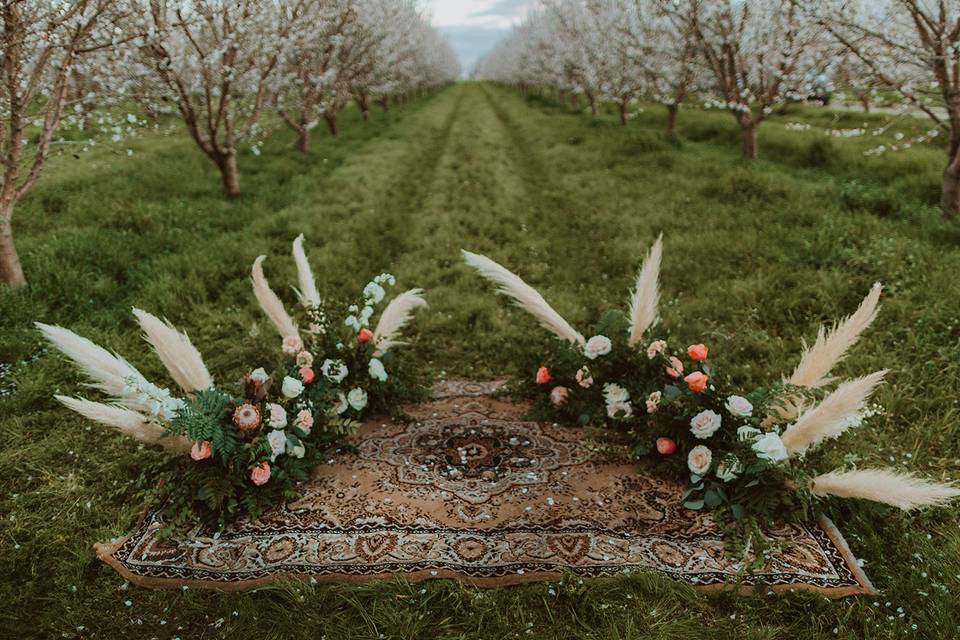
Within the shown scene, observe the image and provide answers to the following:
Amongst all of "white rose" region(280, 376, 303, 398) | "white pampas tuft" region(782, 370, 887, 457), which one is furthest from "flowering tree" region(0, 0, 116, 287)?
"white pampas tuft" region(782, 370, 887, 457)

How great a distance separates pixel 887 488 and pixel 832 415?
1.42 ft

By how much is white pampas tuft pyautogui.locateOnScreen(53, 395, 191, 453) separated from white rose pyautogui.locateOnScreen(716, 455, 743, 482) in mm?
3326

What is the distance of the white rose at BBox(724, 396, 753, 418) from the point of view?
3469 millimetres

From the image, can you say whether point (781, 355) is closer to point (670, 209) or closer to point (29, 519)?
point (670, 209)

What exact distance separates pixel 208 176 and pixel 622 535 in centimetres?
1132

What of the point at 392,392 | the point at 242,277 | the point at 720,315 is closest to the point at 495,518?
the point at 392,392

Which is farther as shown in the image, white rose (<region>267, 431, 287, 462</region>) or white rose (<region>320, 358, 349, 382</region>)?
white rose (<region>320, 358, 349, 382</region>)

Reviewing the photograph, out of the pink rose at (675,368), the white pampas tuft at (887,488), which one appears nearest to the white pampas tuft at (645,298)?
the pink rose at (675,368)

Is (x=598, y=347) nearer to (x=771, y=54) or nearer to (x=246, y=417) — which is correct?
(x=246, y=417)

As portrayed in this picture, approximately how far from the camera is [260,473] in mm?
3443

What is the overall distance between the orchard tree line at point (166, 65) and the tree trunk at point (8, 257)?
12 millimetres

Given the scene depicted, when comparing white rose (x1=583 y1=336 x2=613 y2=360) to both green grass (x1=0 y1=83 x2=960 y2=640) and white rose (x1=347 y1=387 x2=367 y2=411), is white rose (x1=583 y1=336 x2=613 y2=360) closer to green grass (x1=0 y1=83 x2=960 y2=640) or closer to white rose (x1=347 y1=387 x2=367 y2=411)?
green grass (x1=0 y1=83 x2=960 y2=640)

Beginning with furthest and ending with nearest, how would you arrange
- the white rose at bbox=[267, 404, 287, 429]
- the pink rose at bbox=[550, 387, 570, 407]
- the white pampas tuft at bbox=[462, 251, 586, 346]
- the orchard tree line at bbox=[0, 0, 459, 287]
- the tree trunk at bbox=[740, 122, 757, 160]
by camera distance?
the tree trunk at bbox=[740, 122, 757, 160], the orchard tree line at bbox=[0, 0, 459, 287], the pink rose at bbox=[550, 387, 570, 407], the white pampas tuft at bbox=[462, 251, 586, 346], the white rose at bbox=[267, 404, 287, 429]

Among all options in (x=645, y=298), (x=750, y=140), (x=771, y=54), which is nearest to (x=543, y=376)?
(x=645, y=298)
